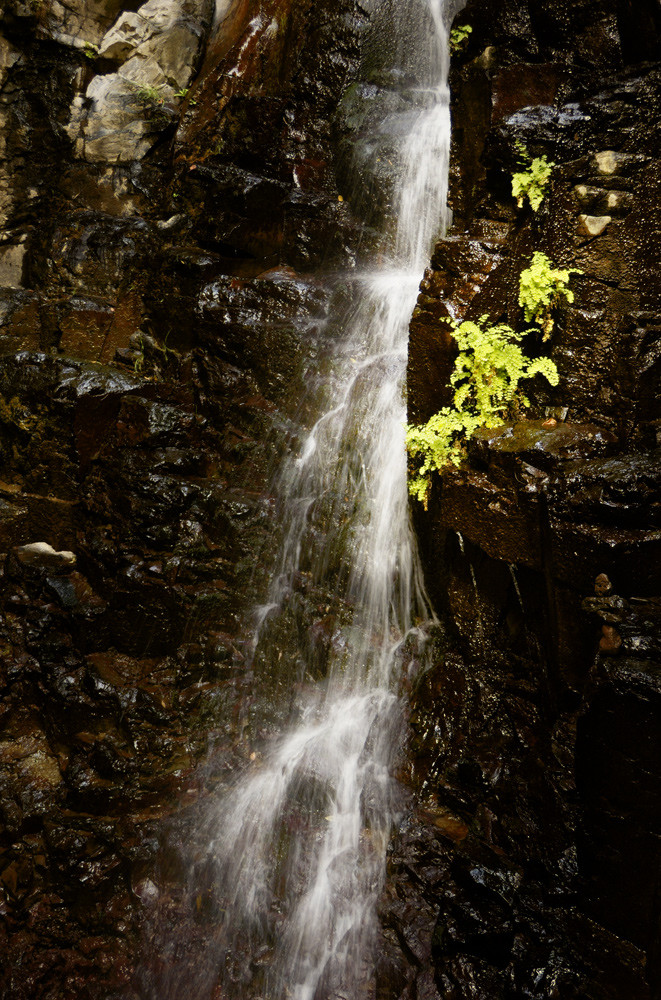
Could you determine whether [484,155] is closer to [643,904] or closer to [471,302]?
[471,302]

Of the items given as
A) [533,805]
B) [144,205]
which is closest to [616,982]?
[533,805]

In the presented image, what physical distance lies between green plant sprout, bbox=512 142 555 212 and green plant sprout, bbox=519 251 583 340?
26.6 inches

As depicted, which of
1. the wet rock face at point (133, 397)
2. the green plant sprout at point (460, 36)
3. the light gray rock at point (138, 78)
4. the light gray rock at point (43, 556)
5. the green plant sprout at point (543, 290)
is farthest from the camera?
the light gray rock at point (138, 78)

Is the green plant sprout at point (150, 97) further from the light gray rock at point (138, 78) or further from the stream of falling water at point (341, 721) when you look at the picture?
the stream of falling water at point (341, 721)

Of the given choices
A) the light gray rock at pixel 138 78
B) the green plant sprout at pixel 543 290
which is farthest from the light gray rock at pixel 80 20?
the green plant sprout at pixel 543 290

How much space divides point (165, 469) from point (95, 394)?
1431mm

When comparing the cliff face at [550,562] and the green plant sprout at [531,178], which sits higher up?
the green plant sprout at [531,178]

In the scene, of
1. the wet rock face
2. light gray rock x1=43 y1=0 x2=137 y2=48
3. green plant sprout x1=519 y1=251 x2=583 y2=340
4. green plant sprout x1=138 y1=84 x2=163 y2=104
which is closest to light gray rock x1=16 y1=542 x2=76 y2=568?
the wet rock face

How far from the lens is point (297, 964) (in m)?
4.06

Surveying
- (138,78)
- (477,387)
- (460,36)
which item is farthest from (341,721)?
(138,78)

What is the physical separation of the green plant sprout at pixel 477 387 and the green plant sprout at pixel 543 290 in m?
0.20

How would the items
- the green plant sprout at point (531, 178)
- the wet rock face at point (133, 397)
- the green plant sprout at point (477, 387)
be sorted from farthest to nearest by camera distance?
the wet rock face at point (133, 397)
the green plant sprout at point (531, 178)
the green plant sprout at point (477, 387)

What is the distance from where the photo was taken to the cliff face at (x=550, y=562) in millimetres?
3365

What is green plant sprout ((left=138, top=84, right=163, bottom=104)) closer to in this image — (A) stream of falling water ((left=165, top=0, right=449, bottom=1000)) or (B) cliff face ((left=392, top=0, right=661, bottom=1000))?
(A) stream of falling water ((left=165, top=0, right=449, bottom=1000))
